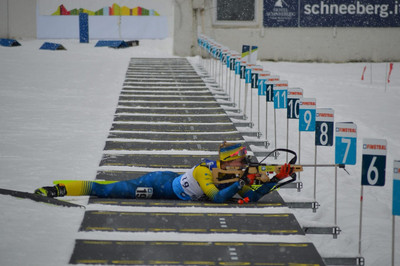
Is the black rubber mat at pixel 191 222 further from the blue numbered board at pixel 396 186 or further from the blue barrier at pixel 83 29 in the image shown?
the blue barrier at pixel 83 29

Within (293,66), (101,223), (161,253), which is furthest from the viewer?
(293,66)

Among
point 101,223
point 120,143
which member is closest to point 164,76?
point 120,143

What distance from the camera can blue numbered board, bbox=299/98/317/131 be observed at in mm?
9844

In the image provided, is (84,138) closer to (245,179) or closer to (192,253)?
(245,179)

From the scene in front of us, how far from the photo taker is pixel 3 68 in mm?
22391

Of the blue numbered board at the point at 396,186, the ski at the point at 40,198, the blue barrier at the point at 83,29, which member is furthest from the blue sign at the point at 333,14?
the blue numbered board at the point at 396,186

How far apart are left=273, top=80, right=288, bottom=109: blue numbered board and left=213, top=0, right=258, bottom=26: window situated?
17269 mm

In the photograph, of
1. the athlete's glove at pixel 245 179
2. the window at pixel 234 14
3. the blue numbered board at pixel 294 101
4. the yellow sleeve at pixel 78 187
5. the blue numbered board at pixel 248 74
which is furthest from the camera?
the window at pixel 234 14

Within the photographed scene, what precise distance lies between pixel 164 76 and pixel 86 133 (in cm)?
917

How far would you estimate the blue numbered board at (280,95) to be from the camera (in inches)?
463

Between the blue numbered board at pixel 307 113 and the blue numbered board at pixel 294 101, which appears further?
the blue numbered board at pixel 294 101

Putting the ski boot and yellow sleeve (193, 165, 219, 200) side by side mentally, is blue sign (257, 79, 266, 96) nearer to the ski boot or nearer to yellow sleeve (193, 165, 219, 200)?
yellow sleeve (193, 165, 219, 200)

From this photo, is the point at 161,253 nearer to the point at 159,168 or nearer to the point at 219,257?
the point at 219,257

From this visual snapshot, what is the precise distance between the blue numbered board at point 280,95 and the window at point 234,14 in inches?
680
